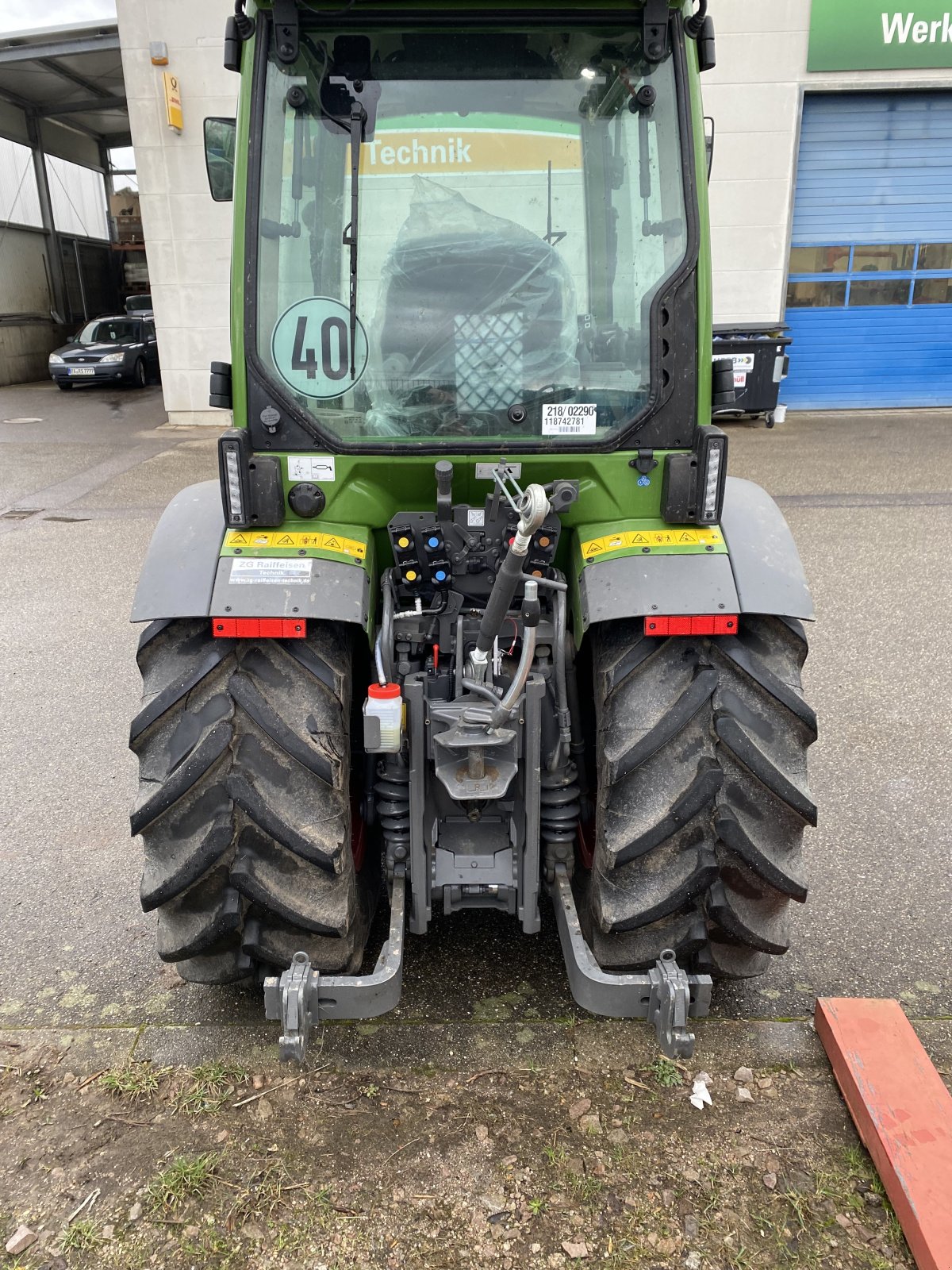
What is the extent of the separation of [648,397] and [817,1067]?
1851 mm

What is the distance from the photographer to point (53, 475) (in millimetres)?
10984

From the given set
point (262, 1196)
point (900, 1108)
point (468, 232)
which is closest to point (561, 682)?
point (468, 232)

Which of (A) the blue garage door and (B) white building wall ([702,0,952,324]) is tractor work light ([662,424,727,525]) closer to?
(B) white building wall ([702,0,952,324])

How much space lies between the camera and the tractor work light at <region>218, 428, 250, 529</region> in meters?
2.36

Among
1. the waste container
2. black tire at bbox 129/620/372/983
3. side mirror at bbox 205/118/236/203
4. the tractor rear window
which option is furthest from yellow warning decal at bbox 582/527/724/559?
the waste container

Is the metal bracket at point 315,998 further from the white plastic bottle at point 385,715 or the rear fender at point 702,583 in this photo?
the rear fender at point 702,583

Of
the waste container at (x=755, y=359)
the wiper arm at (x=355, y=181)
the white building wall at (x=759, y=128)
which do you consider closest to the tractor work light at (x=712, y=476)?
the wiper arm at (x=355, y=181)

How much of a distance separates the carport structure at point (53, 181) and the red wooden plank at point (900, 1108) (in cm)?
1937

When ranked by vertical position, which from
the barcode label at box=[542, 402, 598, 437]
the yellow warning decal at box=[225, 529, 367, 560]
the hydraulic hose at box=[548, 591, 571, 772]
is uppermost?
the barcode label at box=[542, 402, 598, 437]

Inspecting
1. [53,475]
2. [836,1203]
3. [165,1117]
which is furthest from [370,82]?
[53,475]

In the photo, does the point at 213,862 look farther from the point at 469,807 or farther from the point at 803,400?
the point at 803,400

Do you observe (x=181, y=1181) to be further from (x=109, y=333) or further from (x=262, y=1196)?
(x=109, y=333)

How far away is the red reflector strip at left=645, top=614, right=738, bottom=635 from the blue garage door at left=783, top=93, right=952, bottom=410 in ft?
39.4

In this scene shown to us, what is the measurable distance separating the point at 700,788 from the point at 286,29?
2086mm
